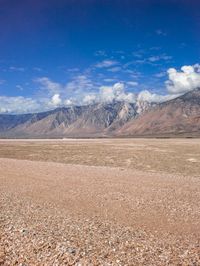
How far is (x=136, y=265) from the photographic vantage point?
9.80 meters

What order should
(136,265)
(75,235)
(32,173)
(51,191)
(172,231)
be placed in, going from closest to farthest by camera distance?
(136,265) → (75,235) → (172,231) → (51,191) → (32,173)

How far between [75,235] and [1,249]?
275 cm

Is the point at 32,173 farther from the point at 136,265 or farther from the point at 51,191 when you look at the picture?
the point at 136,265

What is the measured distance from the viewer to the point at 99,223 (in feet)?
47.2

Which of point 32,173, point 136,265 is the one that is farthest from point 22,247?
point 32,173

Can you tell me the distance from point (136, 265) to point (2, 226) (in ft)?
21.6

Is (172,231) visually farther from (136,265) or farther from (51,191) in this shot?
(51,191)

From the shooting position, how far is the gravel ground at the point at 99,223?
10.6m

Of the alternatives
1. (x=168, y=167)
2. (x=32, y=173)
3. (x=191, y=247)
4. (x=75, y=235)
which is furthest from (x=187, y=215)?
(x=168, y=167)

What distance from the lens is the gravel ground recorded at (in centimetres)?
1063

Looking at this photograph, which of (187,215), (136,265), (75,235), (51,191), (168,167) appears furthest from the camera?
(168,167)

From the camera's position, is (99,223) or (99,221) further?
(99,221)

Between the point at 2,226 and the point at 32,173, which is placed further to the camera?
the point at 32,173

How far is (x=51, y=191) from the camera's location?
22.3 metres
